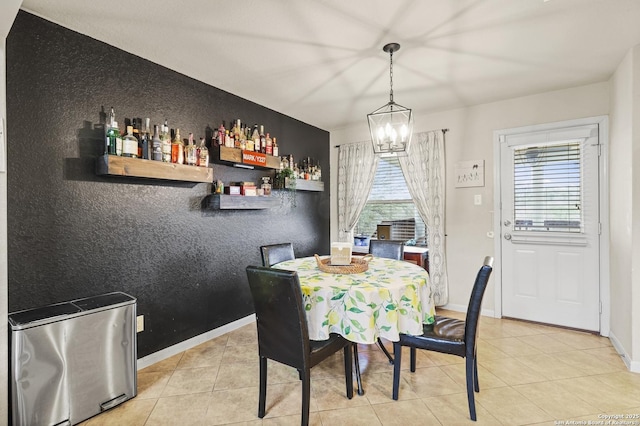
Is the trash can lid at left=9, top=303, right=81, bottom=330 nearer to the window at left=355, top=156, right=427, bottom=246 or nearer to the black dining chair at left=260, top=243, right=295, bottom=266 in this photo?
the black dining chair at left=260, top=243, right=295, bottom=266

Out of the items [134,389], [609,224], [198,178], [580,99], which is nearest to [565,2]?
[580,99]

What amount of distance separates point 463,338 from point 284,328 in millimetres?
1077

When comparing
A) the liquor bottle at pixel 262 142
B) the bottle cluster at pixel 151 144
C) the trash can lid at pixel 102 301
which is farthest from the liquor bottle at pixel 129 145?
the liquor bottle at pixel 262 142

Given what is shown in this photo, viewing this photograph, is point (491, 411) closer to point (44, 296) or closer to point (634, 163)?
point (634, 163)

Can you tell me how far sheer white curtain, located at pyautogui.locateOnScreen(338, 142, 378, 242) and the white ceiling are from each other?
122 cm

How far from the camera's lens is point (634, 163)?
238 cm

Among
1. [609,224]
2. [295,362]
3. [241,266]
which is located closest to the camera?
[295,362]

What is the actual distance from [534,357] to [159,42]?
3855 mm

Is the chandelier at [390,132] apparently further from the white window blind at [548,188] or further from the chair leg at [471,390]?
the white window blind at [548,188]

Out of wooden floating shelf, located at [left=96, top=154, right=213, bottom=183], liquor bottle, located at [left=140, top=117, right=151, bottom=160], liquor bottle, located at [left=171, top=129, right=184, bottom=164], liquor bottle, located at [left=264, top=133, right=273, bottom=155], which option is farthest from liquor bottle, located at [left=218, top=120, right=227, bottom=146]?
liquor bottle, located at [left=140, top=117, right=151, bottom=160]

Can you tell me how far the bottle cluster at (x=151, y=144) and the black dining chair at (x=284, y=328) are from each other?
1296 mm

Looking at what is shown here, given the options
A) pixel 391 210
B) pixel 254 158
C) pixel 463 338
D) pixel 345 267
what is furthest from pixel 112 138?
pixel 391 210

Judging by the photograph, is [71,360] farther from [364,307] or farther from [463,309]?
[463,309]

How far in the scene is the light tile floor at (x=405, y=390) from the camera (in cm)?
188
